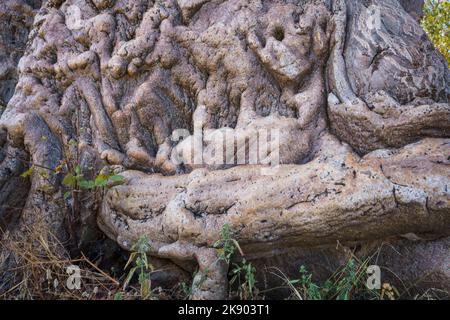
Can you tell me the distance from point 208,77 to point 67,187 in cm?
116

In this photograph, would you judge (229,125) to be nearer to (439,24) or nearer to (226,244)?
(226,244)

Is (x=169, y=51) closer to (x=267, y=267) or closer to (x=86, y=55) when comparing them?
(x=86, y=55)

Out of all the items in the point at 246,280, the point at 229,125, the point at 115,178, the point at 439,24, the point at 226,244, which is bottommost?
the point at 439,24

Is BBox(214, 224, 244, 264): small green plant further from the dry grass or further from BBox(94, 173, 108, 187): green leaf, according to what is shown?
BBox(94, 173, 108, 187): green leaf

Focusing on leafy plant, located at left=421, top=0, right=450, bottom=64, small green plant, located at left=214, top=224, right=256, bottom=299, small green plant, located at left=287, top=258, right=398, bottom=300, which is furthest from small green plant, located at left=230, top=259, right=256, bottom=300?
leafy plant, located at left=421, top=0, right=450, bottom=64

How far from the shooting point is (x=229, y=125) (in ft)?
9.73

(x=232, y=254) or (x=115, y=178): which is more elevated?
(x=115, y=178)

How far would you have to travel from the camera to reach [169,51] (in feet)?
10.0

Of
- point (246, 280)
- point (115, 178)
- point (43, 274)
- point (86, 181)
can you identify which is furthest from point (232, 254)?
point (43, 274)

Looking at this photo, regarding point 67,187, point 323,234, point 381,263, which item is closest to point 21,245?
point 67,187

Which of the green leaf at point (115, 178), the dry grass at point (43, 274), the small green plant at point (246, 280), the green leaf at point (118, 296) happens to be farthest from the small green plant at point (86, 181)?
the small green plant at point (246, 280)

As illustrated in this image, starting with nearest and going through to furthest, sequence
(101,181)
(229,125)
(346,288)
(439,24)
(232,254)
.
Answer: (346,288) → (232,254) → (101,181) → (229,125) → (439,24)

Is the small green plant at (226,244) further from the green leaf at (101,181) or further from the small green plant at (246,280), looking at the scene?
the green leaf at (101,181)

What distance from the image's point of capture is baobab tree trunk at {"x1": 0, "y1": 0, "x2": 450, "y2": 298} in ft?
7.76
